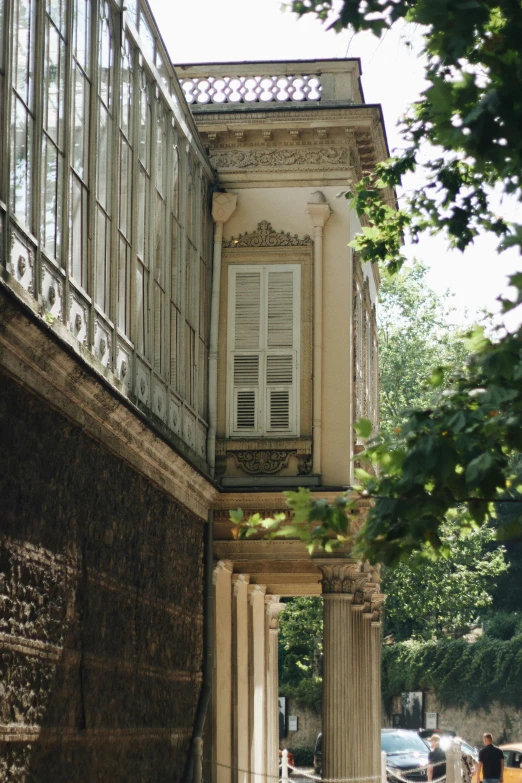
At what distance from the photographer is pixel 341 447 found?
63.3ft

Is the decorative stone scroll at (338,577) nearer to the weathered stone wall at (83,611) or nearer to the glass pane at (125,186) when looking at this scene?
the weathered stone wall at (83,611)

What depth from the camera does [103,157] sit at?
45.2 ft

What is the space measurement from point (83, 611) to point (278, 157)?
9566mm

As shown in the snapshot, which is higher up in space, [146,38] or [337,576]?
[146,38]

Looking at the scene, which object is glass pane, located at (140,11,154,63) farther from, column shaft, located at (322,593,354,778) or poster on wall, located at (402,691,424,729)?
poster on wall, located at (402,691,424,729)

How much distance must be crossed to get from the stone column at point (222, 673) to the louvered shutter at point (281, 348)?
2.24 metres

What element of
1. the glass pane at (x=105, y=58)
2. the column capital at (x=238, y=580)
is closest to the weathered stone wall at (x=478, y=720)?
the column capital at (x=238, y=580)

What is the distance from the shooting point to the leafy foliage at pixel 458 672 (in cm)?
4641

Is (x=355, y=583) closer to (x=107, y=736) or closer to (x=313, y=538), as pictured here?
(x=107, y=736)

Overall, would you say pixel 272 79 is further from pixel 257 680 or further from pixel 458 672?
pixel 458 672

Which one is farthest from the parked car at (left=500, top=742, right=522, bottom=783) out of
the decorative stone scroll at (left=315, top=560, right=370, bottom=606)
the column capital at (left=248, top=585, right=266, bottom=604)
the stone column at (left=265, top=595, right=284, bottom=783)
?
the decorative stone scroll at (left=315, top=560, right=370, bottom=606)

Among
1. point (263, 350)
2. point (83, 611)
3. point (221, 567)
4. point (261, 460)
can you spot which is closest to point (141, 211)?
point (263, 350)

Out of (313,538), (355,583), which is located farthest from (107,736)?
(355,583)

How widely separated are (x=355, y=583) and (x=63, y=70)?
11.2 meters
